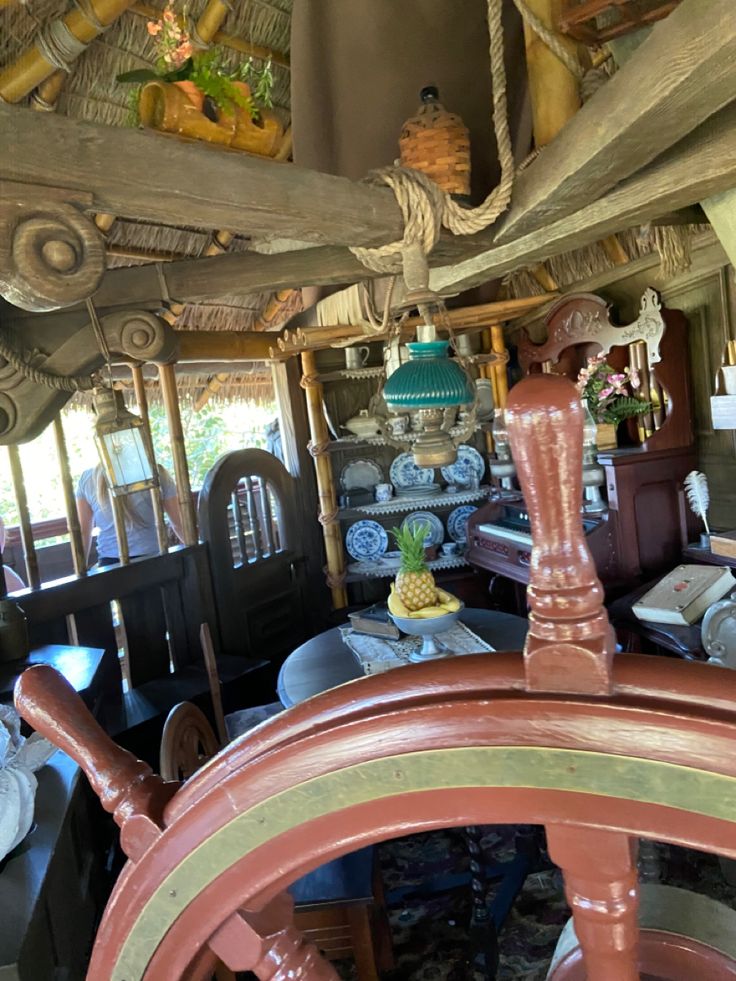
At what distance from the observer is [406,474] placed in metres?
4.58

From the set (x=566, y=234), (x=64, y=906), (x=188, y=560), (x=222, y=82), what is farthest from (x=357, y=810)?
(x=188, y=560)

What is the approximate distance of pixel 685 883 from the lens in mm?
2389

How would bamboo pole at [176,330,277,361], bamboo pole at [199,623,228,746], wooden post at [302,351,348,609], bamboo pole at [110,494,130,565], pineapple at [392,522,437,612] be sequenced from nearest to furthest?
bamboo pole at [199,623,228,746] < pineapple at [392,522,437,612] < bamboo pole at [110,494,130,565] < bamboo pole at [176,330,277,361] < wooden post at [302,351,348,609]

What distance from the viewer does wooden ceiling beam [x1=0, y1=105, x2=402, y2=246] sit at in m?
1.05

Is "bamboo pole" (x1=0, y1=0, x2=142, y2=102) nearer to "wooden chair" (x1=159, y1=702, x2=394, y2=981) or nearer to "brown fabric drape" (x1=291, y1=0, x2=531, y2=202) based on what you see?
"brown fabric drape" (x1=291, y1=0, x2=531, y2=202)

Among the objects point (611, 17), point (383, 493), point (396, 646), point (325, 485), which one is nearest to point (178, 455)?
point (325, 485)

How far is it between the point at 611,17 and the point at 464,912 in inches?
112

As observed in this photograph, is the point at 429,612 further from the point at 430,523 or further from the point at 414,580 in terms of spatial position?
the point at 430,523

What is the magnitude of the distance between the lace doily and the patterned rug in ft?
2.68

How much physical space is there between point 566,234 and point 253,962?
1888mm

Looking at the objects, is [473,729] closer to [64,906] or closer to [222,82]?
[64,906]

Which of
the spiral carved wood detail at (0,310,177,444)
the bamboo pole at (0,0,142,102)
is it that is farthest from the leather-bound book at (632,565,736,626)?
the bamboo pole at (0,0,142,102)

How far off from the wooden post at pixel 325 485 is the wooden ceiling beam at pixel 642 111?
262 centimetres

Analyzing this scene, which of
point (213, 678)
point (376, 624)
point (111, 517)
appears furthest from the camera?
point (111, 517)
